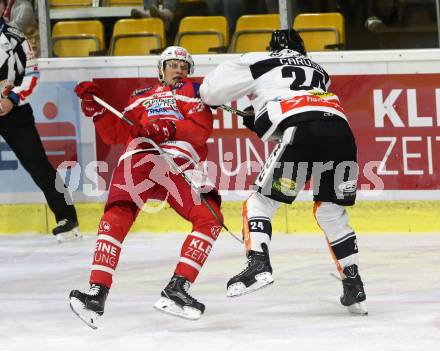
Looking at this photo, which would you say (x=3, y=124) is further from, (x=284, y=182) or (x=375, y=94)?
(x=284, y=182)

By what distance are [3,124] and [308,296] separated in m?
2.52

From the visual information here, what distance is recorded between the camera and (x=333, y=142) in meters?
5.41

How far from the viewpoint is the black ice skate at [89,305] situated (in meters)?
5.35

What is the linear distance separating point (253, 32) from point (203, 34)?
1.02ft

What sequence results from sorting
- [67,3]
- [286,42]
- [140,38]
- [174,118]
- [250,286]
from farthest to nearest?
[67,3]
[140,38]
[174,118]
[286,42]
[250,286]

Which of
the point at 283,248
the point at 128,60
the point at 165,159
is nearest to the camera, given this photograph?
the point at 165,159

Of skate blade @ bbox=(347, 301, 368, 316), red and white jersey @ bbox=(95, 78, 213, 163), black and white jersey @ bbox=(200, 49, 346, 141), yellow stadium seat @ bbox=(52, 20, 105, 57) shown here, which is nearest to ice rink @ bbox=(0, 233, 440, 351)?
skate blade @ bbox=(347, 301, 368, 316)

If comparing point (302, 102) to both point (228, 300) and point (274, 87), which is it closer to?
point (274, 87)

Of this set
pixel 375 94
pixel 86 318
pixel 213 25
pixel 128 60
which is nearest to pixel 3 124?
pixel 128 60

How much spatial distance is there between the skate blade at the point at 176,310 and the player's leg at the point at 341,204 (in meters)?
0.63

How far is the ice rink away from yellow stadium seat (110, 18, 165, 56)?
118 cm

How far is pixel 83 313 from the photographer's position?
535 cm

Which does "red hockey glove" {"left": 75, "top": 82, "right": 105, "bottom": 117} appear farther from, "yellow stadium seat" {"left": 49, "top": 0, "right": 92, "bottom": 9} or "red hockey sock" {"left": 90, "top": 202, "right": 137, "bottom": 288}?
"yellow stadium seat" {"left": 49, "top": 0, "right": 92, "bottom": 9}

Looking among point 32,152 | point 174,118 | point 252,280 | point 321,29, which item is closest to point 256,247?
point 252,280
